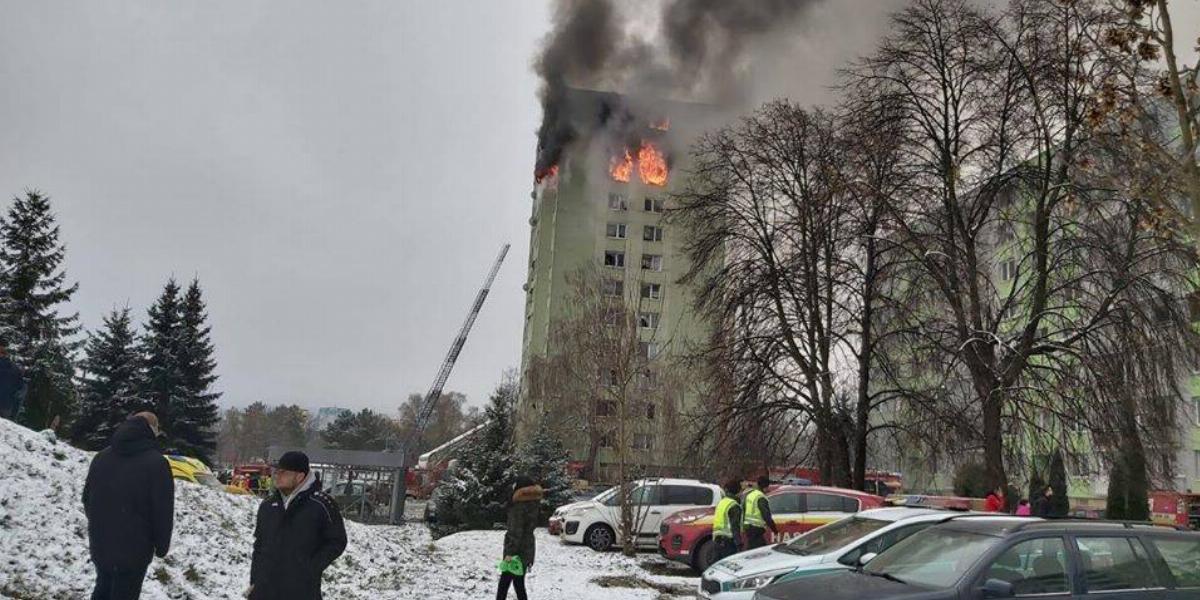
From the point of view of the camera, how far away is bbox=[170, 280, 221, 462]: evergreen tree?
44.9m

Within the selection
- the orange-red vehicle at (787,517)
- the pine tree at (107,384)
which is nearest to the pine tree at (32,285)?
the pine tree at (107,384)

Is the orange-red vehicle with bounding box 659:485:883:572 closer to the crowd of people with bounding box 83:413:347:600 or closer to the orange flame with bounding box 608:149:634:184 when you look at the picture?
the crowd of people with bounding box 83:413:347:600

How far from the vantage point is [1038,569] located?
6.26 metres

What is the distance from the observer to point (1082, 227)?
19.1m

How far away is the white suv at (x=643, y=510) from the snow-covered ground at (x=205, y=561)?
106 inches

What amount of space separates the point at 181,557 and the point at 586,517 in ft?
37.2

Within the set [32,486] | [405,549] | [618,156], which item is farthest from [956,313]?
[618,156]

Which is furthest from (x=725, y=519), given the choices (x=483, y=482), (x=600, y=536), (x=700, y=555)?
(x=483, y=482)

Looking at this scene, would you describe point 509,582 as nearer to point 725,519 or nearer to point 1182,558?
point 725,519

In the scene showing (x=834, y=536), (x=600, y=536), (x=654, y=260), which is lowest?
(x=600, y=536)

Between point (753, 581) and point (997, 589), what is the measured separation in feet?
12.1

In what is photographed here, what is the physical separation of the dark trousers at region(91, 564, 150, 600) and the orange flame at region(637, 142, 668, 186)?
63.4m

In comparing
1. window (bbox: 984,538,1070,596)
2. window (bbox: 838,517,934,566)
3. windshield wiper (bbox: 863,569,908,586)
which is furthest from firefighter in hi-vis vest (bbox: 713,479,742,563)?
window (bbox: 984,538,1070,596)

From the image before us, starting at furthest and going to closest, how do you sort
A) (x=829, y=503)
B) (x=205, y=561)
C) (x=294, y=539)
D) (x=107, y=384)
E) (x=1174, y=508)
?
(x=107, y=384), (x=1174, y=508), (x=829, y=503), (x=205, y=561), (x=294, y=539)
